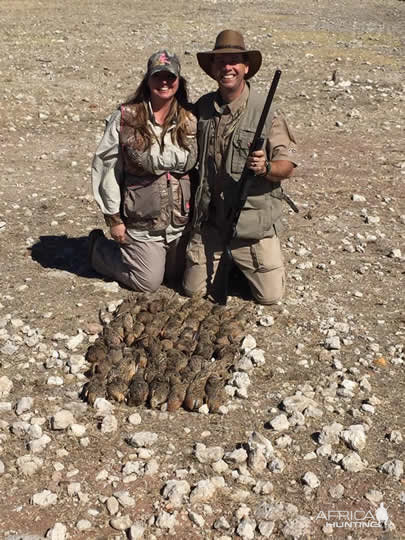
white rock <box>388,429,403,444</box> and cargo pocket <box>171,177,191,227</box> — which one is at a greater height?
cargo pocket <box>171,177,191,227</box>

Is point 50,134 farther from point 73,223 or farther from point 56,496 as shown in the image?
point 56,496

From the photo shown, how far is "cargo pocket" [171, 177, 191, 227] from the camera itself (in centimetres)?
736

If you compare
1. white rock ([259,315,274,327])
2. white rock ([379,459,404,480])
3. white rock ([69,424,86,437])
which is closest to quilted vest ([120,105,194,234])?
white rock ([259,315,274,327])

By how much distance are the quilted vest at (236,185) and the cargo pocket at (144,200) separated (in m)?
0.42

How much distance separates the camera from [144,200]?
7281mm

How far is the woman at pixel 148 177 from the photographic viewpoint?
6945 mm

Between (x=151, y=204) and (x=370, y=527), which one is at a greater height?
(x=151, y=204)

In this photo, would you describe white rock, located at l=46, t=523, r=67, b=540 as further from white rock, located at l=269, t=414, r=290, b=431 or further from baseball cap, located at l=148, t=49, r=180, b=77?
baseball cap, located at l=148, t=49, r=180, b=77

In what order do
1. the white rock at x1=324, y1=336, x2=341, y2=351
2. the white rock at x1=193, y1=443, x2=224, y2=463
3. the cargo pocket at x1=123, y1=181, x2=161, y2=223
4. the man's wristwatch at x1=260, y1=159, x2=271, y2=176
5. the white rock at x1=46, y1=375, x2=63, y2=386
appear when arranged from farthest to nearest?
the cargo pocket at x1=123, y1=181, x2=161, y2=223 < the man's wristwatch at x1=260, y1=159, x2=271, y2=176 < the white rock at x1=324, y1=336, x2=341, y2=351 < the white rock at x1=46, y1=375, x2=63, y2=386 < the white rock at x1=193, y1=443, x2=224, y2=463

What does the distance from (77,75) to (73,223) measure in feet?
26.9

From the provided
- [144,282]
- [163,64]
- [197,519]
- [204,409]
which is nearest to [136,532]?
[197,519]

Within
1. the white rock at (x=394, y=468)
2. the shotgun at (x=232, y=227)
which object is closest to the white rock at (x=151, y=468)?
the white rock at (x=394, y=468)

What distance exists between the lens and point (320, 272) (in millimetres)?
8289

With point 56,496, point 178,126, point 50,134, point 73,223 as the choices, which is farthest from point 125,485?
point 50,134
